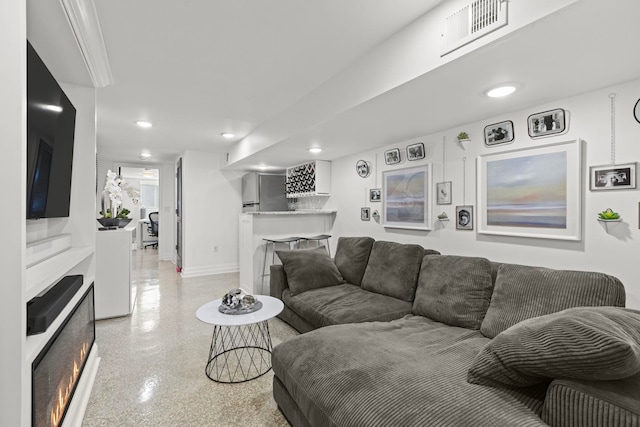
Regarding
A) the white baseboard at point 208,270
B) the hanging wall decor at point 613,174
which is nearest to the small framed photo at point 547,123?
the hanging wall decor at point 613,174

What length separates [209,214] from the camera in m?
6.07

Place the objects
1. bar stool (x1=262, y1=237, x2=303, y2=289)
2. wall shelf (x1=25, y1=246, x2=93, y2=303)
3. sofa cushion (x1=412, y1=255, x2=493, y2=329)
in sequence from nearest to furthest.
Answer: wall shelf (x1=25, y1=246, x2=93, y2=303), sofa cushion (x1=412, y1=255, x2=493, y2=329), bar stool (x1=262, y1=237, x2=303, y2=289)

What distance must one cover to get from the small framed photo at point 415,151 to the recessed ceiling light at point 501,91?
1.24 metres

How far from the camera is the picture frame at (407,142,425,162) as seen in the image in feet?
11.1

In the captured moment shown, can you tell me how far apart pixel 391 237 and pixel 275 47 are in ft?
8.27

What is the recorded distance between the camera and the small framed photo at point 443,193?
3117 mm

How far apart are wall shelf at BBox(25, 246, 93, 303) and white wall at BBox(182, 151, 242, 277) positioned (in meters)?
4.03

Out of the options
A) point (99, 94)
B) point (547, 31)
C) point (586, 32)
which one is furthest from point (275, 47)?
point (99, 94)

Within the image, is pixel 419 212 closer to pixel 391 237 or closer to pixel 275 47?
pixel 391 237

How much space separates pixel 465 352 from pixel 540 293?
2.01ft

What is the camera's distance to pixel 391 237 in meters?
3.85

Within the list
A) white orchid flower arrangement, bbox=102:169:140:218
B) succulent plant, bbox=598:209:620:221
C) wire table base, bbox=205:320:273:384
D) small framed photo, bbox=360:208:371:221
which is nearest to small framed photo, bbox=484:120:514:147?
succulent plant, bbox=598:209:620:221

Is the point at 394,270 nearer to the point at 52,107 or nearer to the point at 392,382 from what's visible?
the point at 392,382

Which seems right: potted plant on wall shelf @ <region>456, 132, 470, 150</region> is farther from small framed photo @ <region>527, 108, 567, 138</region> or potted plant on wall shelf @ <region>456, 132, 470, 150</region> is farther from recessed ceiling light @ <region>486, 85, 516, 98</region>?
recessed ceiling light @ <region>486, 85, 516, 98</region>
